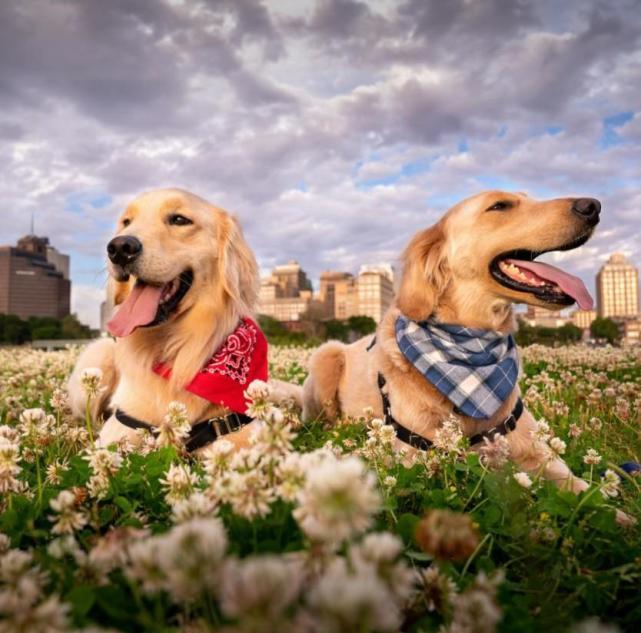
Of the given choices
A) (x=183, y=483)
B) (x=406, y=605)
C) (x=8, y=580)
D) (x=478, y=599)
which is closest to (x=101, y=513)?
(x=183, y=483)

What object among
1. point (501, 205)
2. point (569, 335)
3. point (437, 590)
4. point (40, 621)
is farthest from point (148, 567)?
point (569, 335)

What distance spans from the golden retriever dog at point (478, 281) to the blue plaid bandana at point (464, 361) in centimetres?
9

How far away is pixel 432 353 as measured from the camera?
4.42m

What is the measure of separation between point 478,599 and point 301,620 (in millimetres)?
502

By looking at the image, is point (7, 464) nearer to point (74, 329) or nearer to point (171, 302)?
point (171, 302)

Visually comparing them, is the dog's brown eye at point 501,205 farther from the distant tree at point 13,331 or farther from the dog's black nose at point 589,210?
the distant tree at point 13,331

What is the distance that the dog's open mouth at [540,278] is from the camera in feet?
14.8

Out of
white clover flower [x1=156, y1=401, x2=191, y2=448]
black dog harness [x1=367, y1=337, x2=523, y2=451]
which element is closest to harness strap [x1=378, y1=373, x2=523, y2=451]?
black dog harness [x1=367, y1=337, x2=523, y2=451]

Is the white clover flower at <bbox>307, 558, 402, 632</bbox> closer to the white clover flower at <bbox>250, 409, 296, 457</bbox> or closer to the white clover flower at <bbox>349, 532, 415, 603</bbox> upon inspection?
the white clover flower at <bbox>349, 532, 415, 603</bbox>

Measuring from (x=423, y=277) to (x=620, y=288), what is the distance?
217 m

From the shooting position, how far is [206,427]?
14.0ft

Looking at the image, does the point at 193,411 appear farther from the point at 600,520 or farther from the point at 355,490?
the point at 355,490

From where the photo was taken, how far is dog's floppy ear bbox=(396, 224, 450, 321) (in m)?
4.71

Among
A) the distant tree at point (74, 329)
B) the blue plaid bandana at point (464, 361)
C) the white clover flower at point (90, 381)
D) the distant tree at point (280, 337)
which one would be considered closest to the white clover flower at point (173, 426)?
the white clover flower at point (90, 381)
